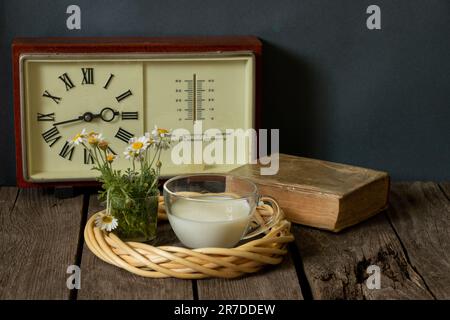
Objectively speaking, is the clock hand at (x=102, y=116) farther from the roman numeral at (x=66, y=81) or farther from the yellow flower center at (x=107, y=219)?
the yellow flower center at (x=107, y=219)

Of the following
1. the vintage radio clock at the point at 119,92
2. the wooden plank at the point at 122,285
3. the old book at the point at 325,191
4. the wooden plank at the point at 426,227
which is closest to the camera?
the wooden plank at the point at 122,285

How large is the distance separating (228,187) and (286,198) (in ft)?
0.49

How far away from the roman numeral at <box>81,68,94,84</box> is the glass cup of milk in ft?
1.17

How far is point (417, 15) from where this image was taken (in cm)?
186

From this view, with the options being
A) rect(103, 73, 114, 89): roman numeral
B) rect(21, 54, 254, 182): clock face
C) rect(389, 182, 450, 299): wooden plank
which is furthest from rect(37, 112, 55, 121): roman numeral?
rect(389, 182, 450, 299): wooden plank

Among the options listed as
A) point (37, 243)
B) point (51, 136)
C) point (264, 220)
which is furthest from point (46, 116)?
point (264, 220)

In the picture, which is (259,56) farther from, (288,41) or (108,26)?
(108,26)

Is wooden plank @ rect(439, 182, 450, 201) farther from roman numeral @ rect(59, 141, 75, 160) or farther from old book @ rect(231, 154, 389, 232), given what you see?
roman numeral @ rect(59, 141, 75, 160)

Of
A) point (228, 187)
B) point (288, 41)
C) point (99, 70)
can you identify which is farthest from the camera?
point (288, 41)

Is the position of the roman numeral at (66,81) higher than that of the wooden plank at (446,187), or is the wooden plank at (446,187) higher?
the roman numeral at (66,81)

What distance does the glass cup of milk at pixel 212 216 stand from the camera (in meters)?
1.38

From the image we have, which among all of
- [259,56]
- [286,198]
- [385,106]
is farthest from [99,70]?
[385,106]

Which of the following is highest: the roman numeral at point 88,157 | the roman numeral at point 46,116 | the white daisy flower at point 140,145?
the roman numeral at point 46,116

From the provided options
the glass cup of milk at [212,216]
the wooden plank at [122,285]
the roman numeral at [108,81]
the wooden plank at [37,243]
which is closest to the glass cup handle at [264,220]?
the glass cup of milk at [212,216]
